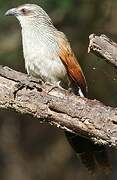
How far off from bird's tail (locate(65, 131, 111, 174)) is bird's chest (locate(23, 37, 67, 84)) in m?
0.69

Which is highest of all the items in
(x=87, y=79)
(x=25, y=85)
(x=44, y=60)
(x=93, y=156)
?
(x=25, y=85)

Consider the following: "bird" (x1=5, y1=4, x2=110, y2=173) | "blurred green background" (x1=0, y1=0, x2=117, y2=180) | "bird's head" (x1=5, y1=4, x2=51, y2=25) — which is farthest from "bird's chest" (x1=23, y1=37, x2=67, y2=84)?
"blurred green background" (x1=0, y1=0, x2=117, y2=180)

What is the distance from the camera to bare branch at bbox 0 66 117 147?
Result: 4996mm

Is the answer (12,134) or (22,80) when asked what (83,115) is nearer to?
(22,80)

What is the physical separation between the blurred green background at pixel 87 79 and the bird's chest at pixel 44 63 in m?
1.78

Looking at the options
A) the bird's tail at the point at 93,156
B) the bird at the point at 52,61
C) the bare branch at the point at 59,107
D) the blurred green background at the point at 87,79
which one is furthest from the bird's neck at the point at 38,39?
the blurred green background at the point at 87,79

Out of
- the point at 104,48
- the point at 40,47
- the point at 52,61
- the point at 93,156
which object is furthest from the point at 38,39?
the point at 93,156

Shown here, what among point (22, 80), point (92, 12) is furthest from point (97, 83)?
point (22, 80)

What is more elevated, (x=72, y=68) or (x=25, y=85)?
(x=25, y=85)

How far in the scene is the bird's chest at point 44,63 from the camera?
19.6 ft

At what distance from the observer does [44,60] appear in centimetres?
597

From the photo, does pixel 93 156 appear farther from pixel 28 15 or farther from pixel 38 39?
pixel 28 15

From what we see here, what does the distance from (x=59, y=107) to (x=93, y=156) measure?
645mm

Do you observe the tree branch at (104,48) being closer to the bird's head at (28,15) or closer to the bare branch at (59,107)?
the bare branch at (59,107)
